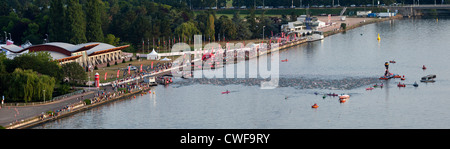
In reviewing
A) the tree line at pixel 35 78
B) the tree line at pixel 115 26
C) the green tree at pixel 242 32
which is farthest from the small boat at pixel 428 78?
the green tree at pixel 242 32

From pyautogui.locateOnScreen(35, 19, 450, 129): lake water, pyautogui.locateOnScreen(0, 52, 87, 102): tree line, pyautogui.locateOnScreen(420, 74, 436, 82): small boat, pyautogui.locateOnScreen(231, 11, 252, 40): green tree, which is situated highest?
pyautogui.locateOnScreen(231, 11, 252, 40): green tree

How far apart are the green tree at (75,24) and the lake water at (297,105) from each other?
29.7 m

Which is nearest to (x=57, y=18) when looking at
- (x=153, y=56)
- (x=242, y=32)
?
(x=153, y=56)

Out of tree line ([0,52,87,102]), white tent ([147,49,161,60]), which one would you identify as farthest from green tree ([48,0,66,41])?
tree line ([0,52,87,102])

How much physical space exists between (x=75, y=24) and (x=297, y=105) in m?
48.6

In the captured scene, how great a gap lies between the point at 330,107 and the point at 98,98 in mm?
22760

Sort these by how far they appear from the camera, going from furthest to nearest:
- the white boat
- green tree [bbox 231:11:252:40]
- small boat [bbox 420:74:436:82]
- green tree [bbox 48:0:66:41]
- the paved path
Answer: the white boat
green tree [bbox 231:11:252:40]
green tree [bbox 48:0:66:41]
small boat [bbox 420:74:436:82]
the paved path

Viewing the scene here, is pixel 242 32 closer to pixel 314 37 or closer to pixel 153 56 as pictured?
pixel 314 37

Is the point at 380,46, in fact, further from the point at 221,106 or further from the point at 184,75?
the point at 221,106

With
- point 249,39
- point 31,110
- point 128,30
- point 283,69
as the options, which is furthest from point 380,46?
point 31,110

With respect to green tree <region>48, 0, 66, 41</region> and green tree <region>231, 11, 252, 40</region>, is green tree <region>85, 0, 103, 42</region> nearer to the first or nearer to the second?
green tree <region>48, 0, 66, 41</region>

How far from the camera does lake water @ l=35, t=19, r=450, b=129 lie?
198 feet

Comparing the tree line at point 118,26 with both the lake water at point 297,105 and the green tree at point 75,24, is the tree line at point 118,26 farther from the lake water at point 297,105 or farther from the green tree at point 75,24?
the lake water at point 297,105

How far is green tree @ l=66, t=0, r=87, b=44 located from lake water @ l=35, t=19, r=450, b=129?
29664 mm
